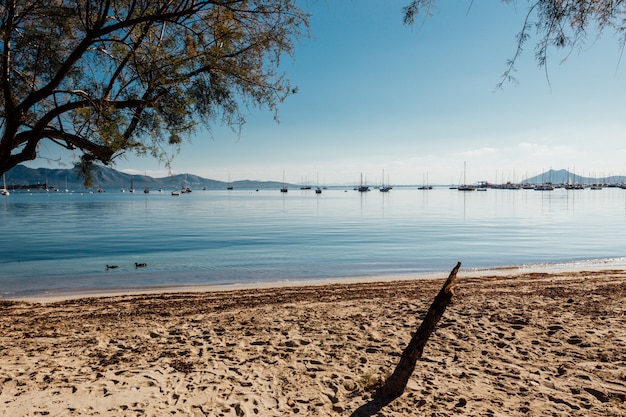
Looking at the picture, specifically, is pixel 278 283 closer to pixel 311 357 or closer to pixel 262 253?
pixel 262 253

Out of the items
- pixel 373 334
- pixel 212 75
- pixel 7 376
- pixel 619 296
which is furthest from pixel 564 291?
pixel 7 376

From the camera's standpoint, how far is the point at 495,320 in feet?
30.4

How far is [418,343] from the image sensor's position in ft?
17.1

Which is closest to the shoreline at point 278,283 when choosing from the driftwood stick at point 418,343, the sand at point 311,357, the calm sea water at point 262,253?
the calm sea water at point 262,253

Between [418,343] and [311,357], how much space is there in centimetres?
264

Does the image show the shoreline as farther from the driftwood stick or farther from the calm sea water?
the driftwood stick

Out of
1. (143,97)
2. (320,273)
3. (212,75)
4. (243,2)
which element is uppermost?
(243,2)

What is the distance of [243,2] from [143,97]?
233cm

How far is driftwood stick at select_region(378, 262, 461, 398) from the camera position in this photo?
4.86 metres

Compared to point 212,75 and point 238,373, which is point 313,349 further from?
point 212,75

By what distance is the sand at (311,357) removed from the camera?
5.49 meters

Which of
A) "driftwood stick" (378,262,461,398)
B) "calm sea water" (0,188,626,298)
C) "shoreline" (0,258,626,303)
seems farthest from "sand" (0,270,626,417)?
"calm sea water" (0,188,626,298)

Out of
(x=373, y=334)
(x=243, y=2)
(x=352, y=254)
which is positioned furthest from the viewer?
(x=352, y=254)

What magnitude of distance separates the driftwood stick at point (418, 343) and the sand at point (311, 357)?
189mm
